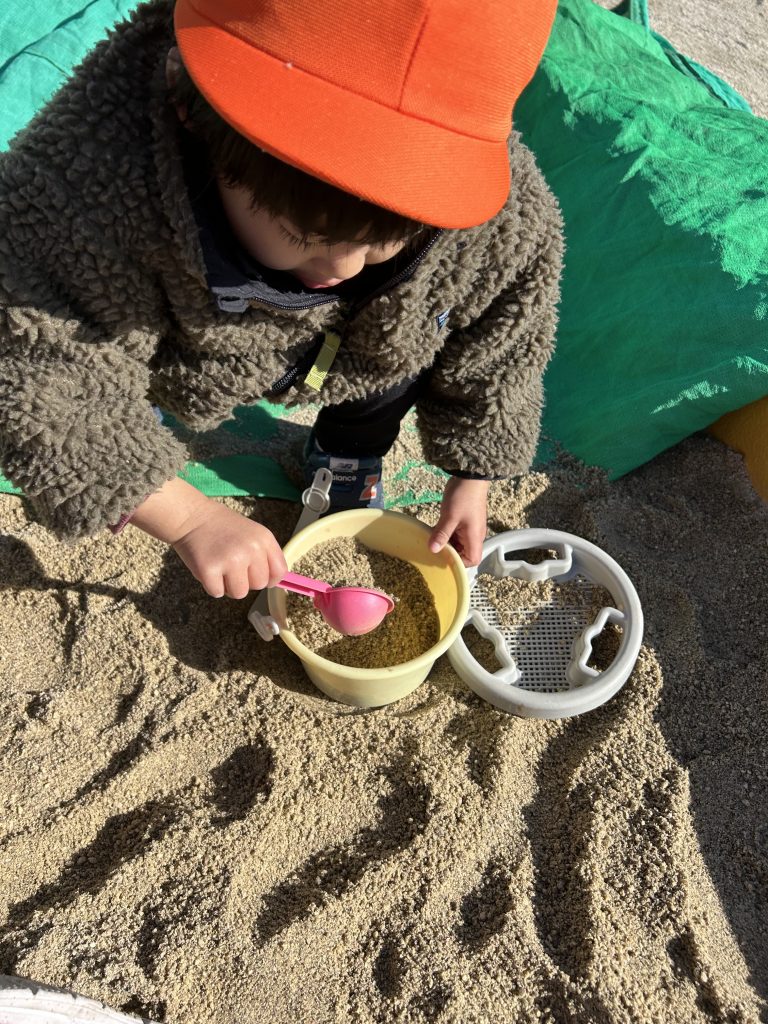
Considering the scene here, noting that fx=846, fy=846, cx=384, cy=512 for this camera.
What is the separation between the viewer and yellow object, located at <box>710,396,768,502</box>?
1446mm

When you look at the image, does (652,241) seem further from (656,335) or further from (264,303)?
A: (264,303)

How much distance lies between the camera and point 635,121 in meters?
1.59

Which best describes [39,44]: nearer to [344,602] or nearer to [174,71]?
[174,71]

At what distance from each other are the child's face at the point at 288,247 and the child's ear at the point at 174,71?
0.07m

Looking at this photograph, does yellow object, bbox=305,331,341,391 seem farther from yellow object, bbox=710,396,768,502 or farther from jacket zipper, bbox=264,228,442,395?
yellow object, bbox=710,396,768,502

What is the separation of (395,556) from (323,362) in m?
0.37

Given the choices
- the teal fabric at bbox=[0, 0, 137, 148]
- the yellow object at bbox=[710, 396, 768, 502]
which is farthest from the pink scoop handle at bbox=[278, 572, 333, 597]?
the teal fabric at bbox=[0, 0, 137, 148]

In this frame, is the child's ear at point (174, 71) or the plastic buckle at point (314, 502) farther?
the plastic buckle at point (314, 502)

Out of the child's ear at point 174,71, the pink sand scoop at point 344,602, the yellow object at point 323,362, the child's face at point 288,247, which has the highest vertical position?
the child's ear at point 174,71

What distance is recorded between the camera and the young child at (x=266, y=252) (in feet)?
1.98

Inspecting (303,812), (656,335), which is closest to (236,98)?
(303,812)

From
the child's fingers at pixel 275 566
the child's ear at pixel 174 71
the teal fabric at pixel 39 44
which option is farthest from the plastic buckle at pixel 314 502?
the teal fabric at pixel 39 44

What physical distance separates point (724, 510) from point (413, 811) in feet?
2.50

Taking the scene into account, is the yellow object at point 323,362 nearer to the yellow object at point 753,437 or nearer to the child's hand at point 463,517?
the child's hand at point 463,517
